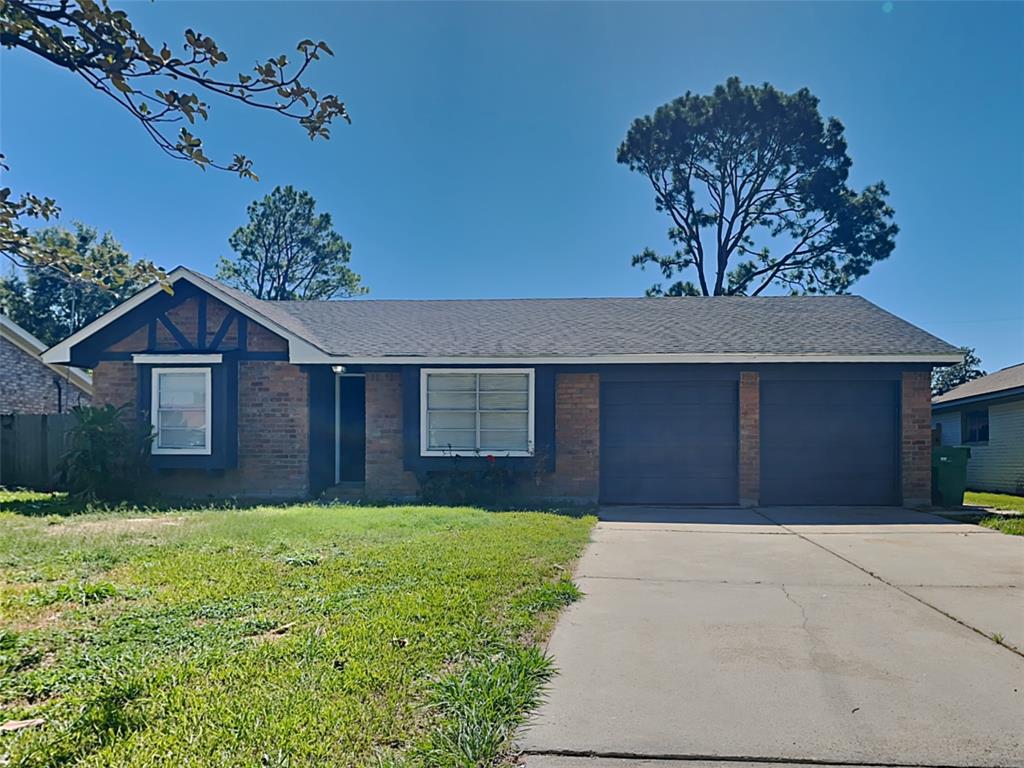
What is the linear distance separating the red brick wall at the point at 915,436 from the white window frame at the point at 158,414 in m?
11.9

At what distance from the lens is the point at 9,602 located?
4.91 m

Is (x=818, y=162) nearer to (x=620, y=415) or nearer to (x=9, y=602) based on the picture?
(x=620, y=415)

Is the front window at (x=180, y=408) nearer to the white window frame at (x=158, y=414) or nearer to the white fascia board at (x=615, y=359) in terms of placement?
the white window frame at (x=158, y=414)

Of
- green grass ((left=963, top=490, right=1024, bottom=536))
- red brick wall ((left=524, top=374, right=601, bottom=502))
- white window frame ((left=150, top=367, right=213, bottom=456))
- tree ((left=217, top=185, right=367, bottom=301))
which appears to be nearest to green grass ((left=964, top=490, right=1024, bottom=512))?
green grass ((left=963, top=490, right=1024, bottom=536))

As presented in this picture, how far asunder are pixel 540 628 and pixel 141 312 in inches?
422

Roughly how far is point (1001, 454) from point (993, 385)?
2074 mm

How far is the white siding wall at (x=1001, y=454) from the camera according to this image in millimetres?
16406

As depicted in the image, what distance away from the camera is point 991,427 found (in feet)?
57.8

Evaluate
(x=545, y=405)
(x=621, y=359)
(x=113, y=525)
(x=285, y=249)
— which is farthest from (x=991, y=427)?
(x=285, y=249)

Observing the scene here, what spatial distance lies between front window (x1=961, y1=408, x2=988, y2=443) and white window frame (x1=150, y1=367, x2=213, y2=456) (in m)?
18.7

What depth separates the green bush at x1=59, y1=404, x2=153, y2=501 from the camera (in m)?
11.1

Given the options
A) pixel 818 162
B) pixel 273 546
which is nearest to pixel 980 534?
pixel 273 546

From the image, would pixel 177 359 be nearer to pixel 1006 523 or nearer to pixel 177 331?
pixel 177 331

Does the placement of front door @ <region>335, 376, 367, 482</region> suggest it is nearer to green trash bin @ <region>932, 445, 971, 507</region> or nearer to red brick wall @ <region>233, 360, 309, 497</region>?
red brick wall @ <region>233, 360, 309, 497</region>
